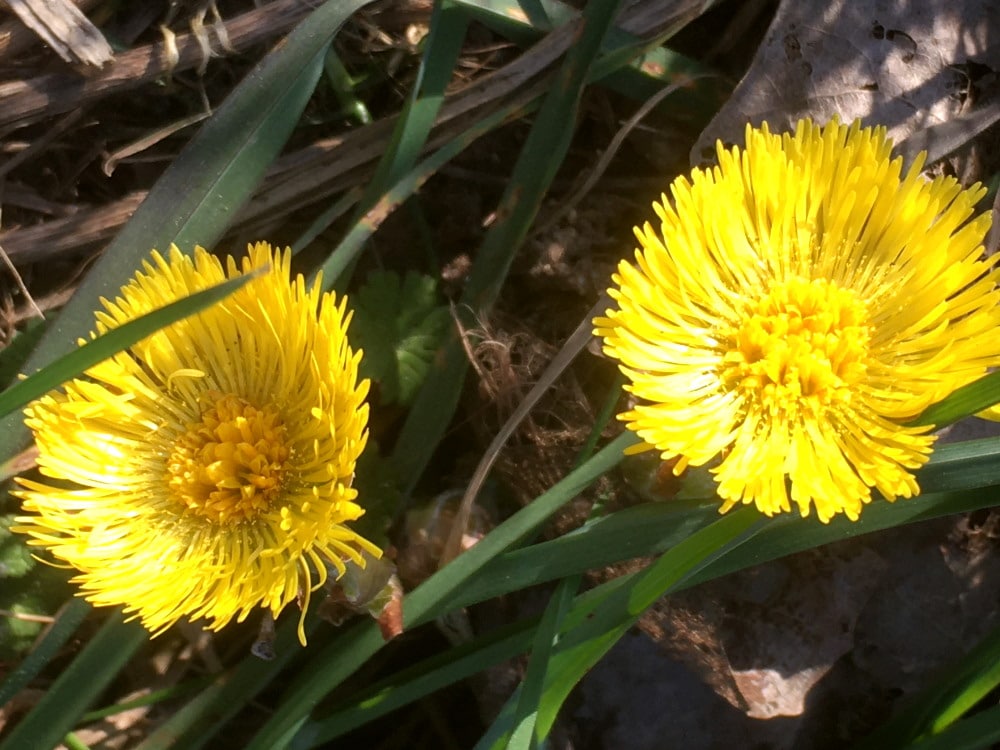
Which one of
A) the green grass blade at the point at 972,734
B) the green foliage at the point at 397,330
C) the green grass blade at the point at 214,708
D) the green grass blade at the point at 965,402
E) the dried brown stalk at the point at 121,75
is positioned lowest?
the green grass blade at the point at 972,734

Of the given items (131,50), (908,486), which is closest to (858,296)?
(908,486)

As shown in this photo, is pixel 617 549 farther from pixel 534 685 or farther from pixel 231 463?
pixel 231 463

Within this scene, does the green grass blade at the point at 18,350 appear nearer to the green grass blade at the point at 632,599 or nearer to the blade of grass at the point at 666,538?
the blade of grass at the point at 666,538

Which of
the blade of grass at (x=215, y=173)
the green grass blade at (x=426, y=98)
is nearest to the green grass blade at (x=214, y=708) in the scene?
the blade of grass at (x=215, y=173)

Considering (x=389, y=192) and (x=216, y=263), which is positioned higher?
(x=389, y=192)

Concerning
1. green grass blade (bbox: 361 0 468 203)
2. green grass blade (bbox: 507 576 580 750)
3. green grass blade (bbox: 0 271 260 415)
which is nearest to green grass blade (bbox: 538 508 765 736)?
green grass blade (bbox: 507 576 580 750)

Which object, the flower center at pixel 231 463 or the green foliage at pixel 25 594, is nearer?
the flower center at pixel 231 463

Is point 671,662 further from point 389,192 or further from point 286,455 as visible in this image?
point 389,192
